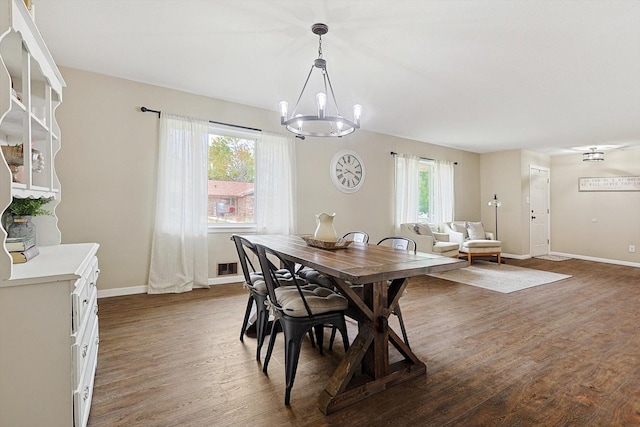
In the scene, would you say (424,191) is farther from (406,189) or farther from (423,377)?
(423,377)

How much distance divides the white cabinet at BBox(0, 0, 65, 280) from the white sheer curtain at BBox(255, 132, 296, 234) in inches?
96.7

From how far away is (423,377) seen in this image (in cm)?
198

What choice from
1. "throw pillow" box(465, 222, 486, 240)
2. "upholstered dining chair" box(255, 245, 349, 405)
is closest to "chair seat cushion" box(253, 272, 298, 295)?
"upholstered dining chair" box(255, 245, 349, 405)

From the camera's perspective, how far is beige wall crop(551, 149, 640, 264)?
6.29 metres

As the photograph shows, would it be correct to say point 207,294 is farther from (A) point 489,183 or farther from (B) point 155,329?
(A) point 489,183

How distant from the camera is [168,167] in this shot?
3754 millimetres

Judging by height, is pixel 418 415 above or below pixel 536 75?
below

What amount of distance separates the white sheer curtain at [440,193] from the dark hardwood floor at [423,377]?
3.24 meters

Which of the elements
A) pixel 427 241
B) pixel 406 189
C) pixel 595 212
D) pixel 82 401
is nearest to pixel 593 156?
pixel 595 212

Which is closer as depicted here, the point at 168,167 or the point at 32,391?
the point at 32,391

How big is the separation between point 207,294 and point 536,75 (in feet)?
14.6

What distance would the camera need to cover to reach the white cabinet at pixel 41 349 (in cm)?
121

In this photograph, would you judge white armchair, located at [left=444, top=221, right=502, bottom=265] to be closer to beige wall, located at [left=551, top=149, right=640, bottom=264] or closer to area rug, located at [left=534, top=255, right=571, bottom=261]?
area rug, located at [left=534, top=255, right=571, bottom=261]

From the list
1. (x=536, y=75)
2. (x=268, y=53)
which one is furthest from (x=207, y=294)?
(x=536, y=75)
